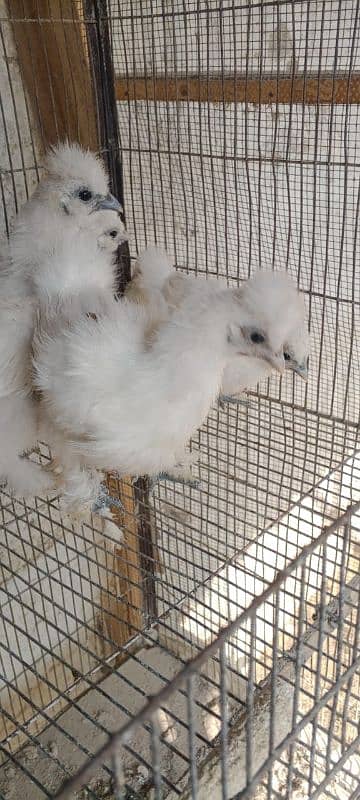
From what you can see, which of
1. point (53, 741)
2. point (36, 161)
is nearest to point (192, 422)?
point (53, 741)

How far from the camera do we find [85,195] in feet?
4.54

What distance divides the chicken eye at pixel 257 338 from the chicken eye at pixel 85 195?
569mm

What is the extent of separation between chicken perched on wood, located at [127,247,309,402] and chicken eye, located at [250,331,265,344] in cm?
3

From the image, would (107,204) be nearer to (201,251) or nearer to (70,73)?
(70,73)

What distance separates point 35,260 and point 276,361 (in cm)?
56

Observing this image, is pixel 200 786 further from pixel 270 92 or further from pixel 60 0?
pixel 60 0

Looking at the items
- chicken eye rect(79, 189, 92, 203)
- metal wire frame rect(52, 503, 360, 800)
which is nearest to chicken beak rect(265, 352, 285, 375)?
metal wire frame rect(52, 503, 360, 800)

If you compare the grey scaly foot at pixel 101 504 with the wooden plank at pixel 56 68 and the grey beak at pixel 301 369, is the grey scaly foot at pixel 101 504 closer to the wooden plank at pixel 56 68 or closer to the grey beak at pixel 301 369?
the grey beak at pixel 301 369

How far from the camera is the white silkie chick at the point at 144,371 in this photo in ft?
3.40

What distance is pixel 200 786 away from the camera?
3.25ft

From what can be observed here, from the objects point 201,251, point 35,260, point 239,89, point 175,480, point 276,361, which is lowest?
point 175,480

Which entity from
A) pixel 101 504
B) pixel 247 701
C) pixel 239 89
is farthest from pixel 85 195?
pixel 247 701

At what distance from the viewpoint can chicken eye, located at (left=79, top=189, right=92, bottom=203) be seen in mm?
1378

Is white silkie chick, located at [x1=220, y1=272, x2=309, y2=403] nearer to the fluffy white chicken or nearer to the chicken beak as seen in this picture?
the chicken beak
